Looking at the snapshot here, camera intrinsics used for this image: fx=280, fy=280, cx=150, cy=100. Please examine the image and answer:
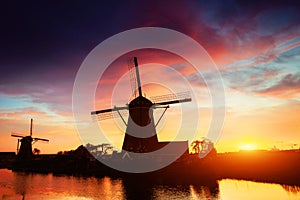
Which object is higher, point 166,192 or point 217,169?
point 217,169

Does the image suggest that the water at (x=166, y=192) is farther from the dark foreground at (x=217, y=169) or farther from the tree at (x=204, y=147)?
the tree at (x=204, y=147)

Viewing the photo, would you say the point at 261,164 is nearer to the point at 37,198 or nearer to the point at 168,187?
the point at 168,187

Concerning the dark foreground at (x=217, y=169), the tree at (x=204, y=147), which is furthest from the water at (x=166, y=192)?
the tree at (x=204, y=147)

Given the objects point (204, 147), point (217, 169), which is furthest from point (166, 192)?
point (204, 147)

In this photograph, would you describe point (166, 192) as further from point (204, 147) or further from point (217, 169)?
point (204, 147)

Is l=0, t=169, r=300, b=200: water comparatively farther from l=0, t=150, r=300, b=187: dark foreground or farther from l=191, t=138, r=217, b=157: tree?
l=191, t=138, r=217, b=157: tree

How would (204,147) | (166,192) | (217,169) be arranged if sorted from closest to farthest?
(166,192)
(217,169)
(204,147)

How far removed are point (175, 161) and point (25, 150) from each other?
2238 inches

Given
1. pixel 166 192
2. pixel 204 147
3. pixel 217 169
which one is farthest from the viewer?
pixel 204 147

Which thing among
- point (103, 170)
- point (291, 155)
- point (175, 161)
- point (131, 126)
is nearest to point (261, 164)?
point (291, 155)

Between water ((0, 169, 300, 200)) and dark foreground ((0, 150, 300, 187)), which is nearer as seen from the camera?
water ((0, 169, 300, 200))

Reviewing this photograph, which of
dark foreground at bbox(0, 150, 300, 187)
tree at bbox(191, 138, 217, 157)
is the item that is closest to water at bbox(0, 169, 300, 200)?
dark foreground at bbox(0, 150, 300, 187)

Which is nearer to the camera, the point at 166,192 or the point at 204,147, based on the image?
the point at 166,192

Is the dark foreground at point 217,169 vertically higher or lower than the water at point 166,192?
higher
